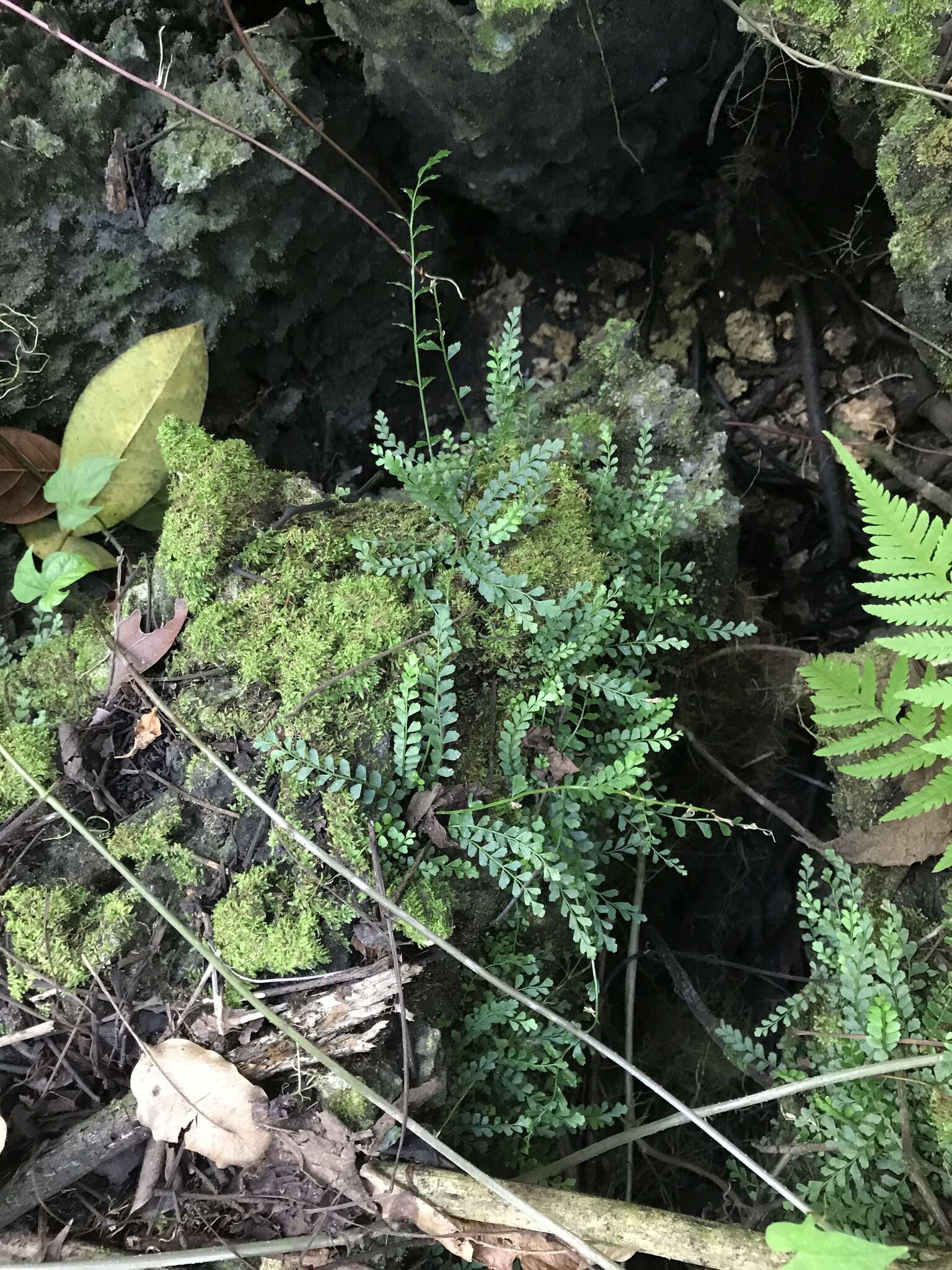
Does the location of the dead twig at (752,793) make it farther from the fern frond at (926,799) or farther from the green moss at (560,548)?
the green moss at (560,548)

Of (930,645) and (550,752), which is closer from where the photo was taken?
(930,645)

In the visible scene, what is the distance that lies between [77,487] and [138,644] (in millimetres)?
560

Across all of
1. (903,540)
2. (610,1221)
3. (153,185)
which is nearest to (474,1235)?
(610,1221)

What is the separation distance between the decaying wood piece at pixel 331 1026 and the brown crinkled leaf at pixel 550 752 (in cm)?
59

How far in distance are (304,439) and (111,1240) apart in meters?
2.69

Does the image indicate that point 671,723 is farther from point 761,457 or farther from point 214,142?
point 214,142

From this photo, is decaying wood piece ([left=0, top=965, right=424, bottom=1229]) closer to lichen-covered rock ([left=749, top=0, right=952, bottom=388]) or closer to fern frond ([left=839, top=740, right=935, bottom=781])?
fern frond ([left=839, top=740, right=935, bottom=781])

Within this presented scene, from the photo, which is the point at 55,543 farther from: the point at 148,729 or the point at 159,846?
the point at 159,846

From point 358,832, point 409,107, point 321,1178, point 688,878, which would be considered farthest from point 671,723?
point 409,107

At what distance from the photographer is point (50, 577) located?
7.06ft

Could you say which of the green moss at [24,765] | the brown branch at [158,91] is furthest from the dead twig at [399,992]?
the brown branch at [158,91]

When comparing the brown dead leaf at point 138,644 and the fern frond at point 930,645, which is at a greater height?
the fern frond at point 930,645

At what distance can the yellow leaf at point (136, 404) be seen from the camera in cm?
250

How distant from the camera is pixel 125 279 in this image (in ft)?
8.75
